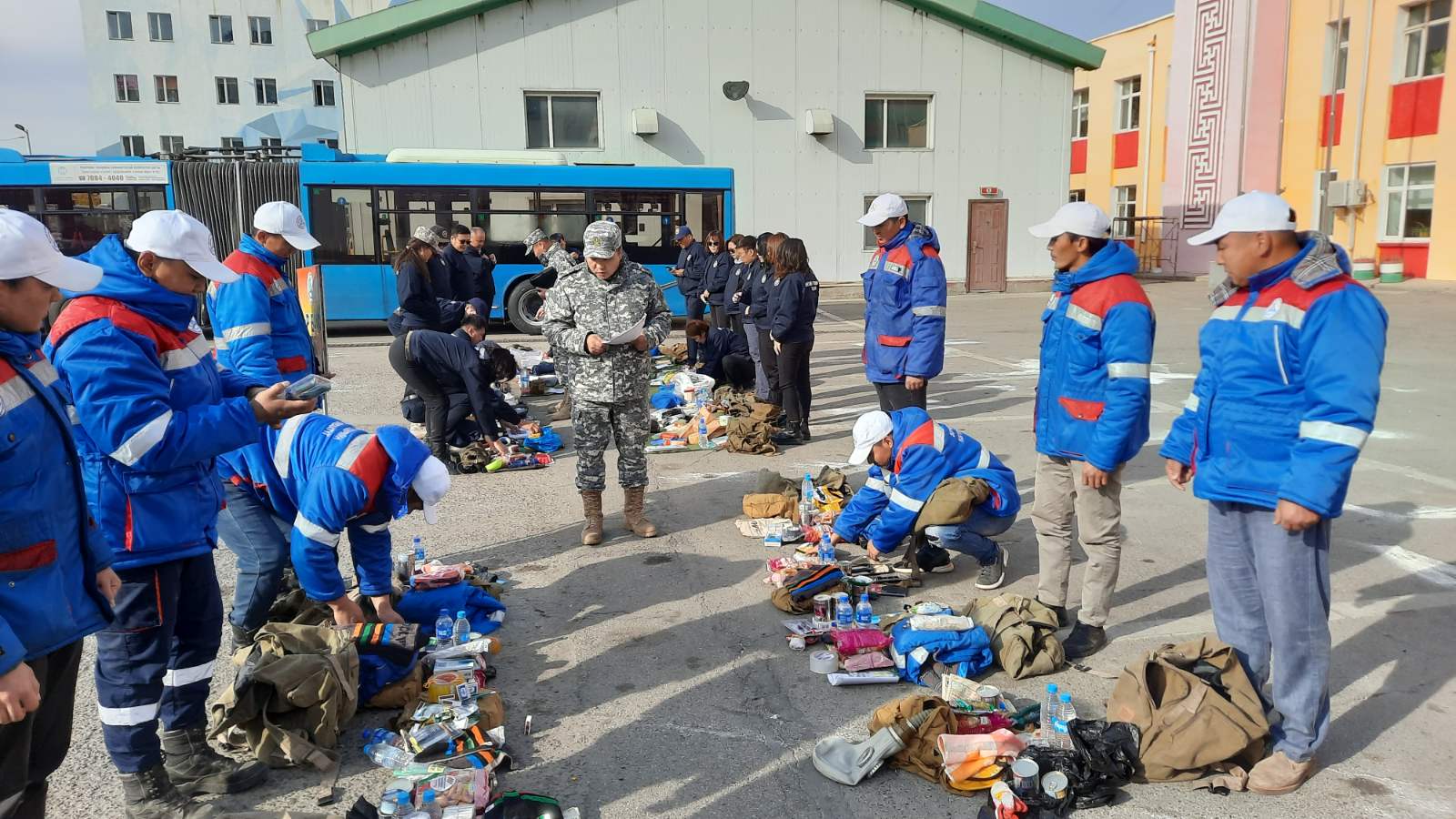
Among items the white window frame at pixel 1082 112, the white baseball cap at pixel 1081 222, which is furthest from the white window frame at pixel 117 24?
→ the white baseball cap at pixel 1081 222

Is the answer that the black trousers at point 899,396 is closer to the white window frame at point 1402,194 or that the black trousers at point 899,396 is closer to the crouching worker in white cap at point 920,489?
the crouching worker in white cap at point 920,489

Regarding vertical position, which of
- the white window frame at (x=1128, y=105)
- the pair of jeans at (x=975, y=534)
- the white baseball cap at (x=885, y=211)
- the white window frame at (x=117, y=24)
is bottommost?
the pair of jeans at (x=975, y=534)

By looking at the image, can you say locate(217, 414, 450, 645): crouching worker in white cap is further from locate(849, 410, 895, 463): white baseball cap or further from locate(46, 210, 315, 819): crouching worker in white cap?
locate(849, 410, 895, 463): white baseball cap

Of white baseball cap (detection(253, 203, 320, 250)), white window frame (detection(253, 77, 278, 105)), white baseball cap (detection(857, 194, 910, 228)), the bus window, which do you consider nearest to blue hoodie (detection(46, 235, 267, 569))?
white baseball cap (detection(253, 203, 320, 250))

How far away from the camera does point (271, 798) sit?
10.7ft

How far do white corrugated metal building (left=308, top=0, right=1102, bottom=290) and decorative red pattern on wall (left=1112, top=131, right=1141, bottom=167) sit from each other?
10.4m

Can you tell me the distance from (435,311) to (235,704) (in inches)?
211

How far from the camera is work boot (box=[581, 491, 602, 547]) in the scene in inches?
231

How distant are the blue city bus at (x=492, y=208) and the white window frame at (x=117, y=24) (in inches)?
1382

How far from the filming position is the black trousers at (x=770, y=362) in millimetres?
9305

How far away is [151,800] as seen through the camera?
300cm

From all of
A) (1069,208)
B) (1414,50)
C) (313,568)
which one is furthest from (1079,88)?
(313,568)

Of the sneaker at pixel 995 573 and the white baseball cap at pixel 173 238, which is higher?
the white baseball cap at pixel 173 238

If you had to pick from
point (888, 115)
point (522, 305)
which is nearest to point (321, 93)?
point (888, 115)
